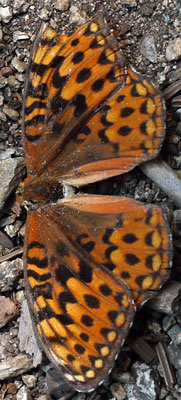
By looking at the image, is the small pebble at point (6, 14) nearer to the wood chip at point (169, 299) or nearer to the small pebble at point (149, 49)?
the small pebble at point (149, 49)

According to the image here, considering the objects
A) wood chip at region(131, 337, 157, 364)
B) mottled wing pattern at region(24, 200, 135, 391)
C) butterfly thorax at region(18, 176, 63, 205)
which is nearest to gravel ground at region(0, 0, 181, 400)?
wood chip at region(131, 337, 157, 364)

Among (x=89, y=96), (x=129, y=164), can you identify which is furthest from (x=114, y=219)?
(x=89, y=96)

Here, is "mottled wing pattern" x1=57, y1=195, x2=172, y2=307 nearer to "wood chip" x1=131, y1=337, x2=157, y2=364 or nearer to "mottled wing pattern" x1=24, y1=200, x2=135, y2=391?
"mottled wing pattern" x1=24, y1=200, x2=135, y2=391

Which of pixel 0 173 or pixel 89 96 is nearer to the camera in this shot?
pixel 89 96

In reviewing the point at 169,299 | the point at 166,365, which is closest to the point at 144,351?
the point at 166,365

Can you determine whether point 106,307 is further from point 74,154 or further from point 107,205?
point 74,154

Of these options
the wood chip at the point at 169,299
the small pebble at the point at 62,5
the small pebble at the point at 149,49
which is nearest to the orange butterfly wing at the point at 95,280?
the wood chip at the point at 169,299

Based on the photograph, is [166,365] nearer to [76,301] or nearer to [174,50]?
[76,301]
